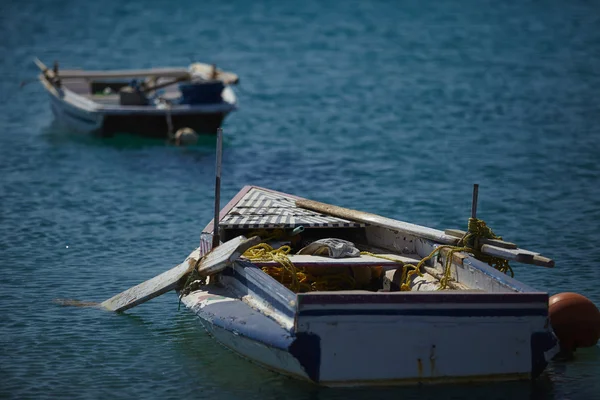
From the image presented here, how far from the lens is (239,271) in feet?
39.5

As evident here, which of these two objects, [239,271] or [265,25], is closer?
[239,271]

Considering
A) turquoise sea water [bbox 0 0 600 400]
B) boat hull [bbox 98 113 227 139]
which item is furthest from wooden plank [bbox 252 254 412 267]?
boat hull [bbox 98 113 227 139]

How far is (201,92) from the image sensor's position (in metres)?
25.2

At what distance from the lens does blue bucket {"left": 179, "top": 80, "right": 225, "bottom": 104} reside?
2498 cm

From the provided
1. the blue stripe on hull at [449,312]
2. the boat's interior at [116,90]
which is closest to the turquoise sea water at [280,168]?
the blue stripe on hull at [449,312]

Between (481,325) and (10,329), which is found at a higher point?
(481,325)

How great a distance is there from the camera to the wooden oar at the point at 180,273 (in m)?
12.0

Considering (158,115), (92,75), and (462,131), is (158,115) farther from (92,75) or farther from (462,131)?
(462,131)

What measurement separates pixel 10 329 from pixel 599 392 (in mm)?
6528

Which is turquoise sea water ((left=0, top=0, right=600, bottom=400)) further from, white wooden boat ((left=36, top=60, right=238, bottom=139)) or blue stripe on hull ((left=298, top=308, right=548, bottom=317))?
blue stripe on hull ((left=298, top=308, right=548, bottom=317))

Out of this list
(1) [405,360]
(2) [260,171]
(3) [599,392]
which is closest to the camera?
(1) [405,360]

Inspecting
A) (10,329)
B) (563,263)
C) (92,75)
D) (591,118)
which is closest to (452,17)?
(591,118)

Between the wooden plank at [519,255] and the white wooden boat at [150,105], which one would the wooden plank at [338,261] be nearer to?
the wooden plank at [519,255]

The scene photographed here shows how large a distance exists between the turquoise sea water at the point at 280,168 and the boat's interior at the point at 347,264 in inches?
43.4
